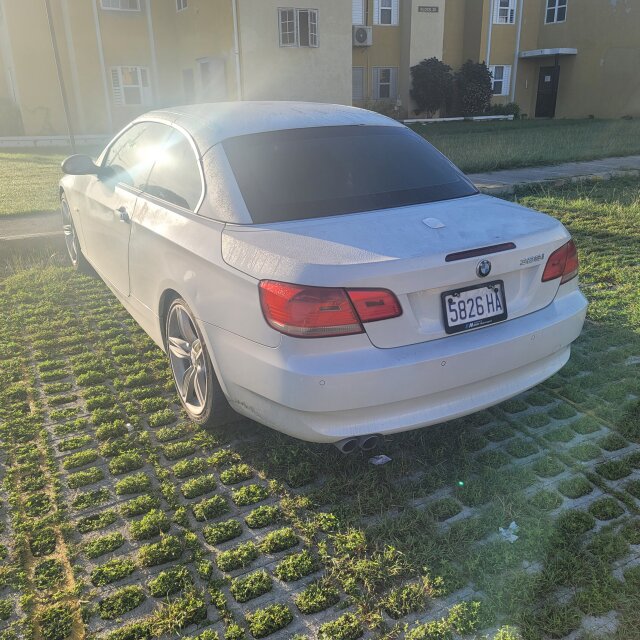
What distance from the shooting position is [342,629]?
7.39 feet

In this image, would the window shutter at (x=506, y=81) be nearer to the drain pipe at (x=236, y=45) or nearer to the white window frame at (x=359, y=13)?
the white window frame at (x=359, y=13)

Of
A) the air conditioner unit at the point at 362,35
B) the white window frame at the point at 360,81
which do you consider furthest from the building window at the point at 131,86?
the white window frame at the point at 360,81

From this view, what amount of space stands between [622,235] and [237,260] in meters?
5.93

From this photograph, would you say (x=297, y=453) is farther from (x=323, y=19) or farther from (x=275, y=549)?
(x=323, y=19)

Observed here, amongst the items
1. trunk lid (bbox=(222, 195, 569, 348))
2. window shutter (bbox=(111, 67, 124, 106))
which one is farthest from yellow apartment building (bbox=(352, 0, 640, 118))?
trunk lid (bbox=(222, 195, 569, 348))

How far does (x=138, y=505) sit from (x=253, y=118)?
2.31 meters

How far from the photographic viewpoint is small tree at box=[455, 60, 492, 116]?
1181 inches

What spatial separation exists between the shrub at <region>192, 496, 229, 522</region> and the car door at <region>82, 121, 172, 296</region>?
6.46ft

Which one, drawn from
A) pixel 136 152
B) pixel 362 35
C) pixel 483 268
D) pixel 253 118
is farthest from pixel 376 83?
pixel 483 268

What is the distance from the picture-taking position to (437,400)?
9.23ft

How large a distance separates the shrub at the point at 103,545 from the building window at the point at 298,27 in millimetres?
21873

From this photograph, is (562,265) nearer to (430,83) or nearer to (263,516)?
(263,516)

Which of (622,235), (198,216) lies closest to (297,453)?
(198,216)

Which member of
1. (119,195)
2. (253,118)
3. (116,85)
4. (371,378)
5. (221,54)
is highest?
(221,54)
